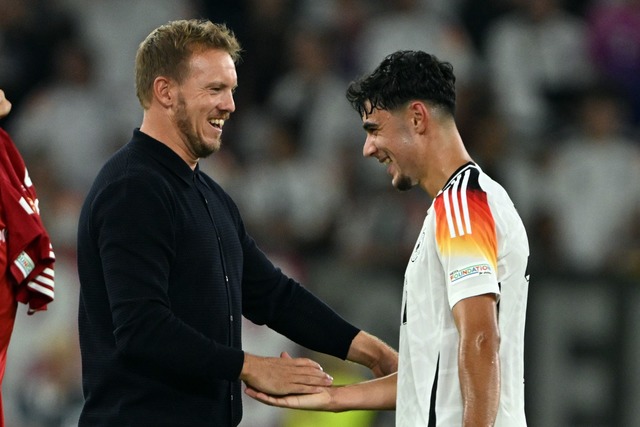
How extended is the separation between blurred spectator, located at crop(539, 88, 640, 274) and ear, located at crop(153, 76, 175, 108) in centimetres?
523

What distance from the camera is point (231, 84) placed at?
4.41 metres

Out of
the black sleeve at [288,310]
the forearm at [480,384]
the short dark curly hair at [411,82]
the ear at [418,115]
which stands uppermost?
the short dark curly hair at [411,82]

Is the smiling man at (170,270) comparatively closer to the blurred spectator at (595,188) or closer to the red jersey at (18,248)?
the red jersey at (18,248)

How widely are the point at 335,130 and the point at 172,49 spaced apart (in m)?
5.61

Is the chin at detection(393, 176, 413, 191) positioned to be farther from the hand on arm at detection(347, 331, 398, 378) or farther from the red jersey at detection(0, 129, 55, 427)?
the red jersey at detection(0, 129, 55, 427)

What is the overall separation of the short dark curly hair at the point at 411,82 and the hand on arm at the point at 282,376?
3.02 feet

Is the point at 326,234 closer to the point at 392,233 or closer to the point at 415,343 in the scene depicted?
the point at 392,233

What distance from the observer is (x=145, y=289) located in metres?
4.01

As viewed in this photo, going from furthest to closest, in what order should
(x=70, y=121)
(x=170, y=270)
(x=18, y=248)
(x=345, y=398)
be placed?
1. (x=70, y=121)
2. (x=345, y=398)
3. (x=18, y=248)
4. (x=170, y=270)

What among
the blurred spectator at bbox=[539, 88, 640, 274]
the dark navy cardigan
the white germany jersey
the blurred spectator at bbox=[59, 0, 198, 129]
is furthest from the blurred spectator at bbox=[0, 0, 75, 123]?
the white germany jersey

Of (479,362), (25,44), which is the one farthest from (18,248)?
(25,44)

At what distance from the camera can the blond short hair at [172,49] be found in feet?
14.2

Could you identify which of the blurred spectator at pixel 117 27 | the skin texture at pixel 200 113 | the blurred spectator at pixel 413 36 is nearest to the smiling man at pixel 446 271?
the skin texture at pixel 200 113

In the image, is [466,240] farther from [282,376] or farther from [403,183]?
[282,376]
